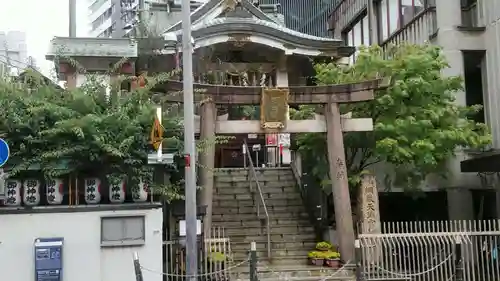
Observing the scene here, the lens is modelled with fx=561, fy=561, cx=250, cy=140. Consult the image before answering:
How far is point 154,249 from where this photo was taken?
1145 centimetres

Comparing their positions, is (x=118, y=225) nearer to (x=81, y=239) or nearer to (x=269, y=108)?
(x=81, y=239)

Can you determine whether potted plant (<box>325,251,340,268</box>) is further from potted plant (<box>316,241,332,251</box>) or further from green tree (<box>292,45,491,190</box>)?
green tree (<box>292,45,491,190</box>)

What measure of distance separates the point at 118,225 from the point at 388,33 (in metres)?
15.9

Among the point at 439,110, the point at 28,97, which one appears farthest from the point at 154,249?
the point at 439,110

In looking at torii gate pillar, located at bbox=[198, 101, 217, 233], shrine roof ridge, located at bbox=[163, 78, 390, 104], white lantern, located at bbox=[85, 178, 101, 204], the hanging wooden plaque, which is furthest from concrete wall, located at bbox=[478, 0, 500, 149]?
white lantern, located at bbox=[85, 178, 101, 204]

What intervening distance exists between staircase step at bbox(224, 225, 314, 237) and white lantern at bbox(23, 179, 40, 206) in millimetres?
6418

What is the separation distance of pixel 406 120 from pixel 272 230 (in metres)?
5.02

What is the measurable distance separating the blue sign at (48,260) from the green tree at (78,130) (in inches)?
52.2

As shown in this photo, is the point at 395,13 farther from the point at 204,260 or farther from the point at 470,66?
the point at 204,260

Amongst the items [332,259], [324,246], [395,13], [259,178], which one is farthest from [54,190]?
[395,13]

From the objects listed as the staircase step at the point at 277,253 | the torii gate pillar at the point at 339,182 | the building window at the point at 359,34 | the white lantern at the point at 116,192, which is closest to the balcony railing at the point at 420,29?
the building window at the point at 359,34

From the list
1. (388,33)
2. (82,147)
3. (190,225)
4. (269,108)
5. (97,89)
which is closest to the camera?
(190,225)

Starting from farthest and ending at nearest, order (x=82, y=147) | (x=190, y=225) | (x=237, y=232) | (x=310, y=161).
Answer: (x=310, y=161)
(x=237, y=232)
(x=82, y=147)
(x=190, y=225)

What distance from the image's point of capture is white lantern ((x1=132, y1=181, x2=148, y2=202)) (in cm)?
1141
